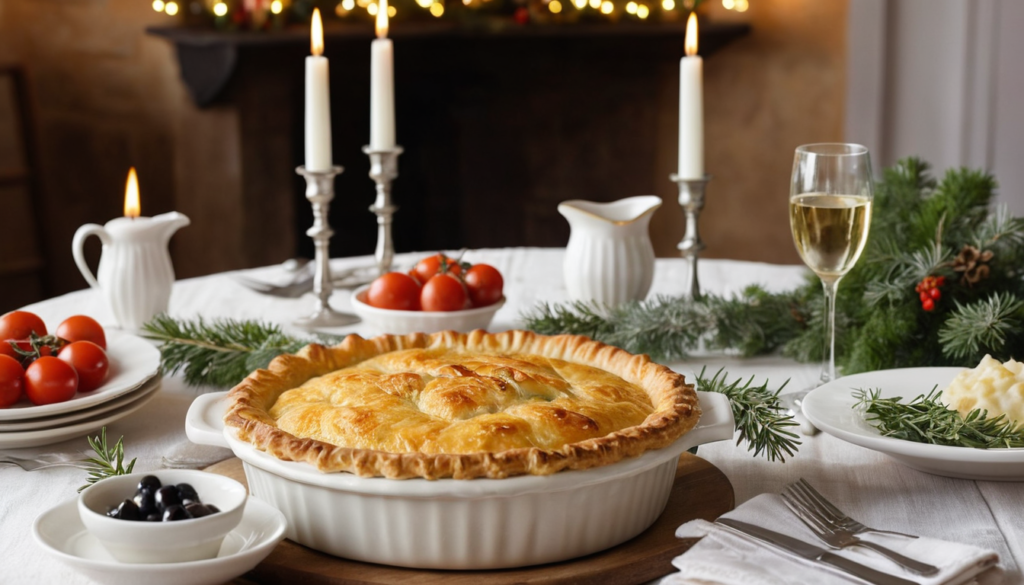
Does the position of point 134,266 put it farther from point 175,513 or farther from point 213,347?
point 175,513

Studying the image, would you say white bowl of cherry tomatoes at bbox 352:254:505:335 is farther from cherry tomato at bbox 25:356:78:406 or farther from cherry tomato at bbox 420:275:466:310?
cherry tomato at bbox 25:356:78:406

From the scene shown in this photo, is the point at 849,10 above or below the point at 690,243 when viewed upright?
above

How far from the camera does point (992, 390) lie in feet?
4.66

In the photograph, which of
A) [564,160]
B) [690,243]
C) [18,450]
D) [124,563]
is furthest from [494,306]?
[564,160]

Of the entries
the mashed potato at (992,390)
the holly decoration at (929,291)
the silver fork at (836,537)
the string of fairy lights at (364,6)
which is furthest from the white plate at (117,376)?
the string of fairy lights at (364,6)

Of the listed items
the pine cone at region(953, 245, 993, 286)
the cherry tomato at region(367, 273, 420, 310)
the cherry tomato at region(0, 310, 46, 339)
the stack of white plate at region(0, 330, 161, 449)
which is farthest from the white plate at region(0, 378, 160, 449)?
the pine cone at region(953, 245, 993, 286)

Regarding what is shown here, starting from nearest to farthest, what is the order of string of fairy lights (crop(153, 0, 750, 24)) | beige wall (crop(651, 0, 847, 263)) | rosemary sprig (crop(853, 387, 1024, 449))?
rosemary sprig (crop(853, 387, 1024, 449)), string of fairy lights (crop(153, 0, 750, 24)), beige wall (crop(651, 0, 847, 263))

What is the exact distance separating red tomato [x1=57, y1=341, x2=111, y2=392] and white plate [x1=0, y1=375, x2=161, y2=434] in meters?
0.05

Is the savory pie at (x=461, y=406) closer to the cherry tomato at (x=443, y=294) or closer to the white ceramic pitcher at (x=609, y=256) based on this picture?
the cherry tomato at (x=443, y=294)

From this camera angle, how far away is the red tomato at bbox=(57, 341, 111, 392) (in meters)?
1.67

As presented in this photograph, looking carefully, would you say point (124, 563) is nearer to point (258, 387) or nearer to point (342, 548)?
point (342, 548)

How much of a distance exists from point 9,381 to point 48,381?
56 millimetres

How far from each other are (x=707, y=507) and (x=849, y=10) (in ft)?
12.7

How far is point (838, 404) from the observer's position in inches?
61.1
